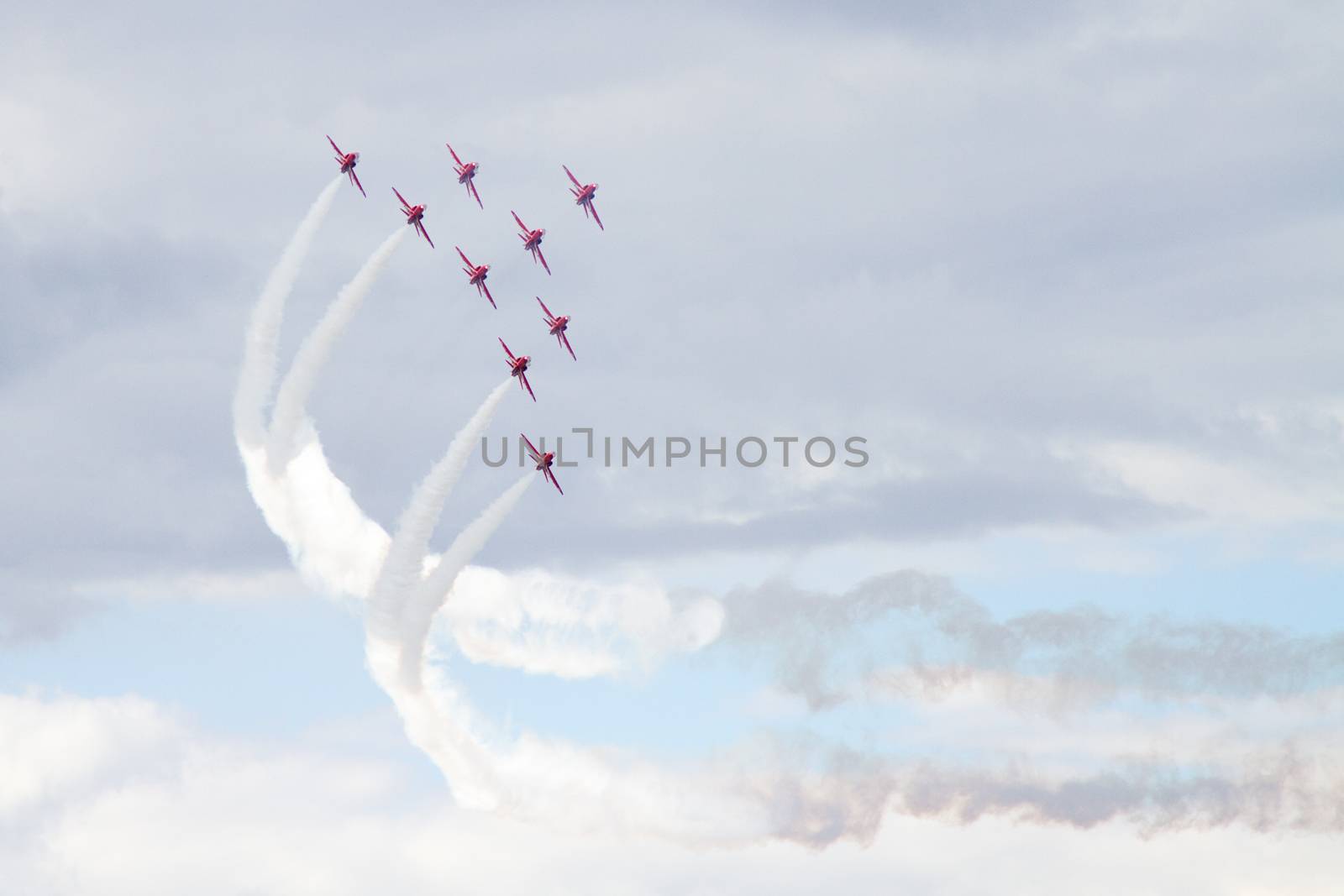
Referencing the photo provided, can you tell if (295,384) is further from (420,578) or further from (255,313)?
(420,578)

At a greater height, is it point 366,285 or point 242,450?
point 366,285

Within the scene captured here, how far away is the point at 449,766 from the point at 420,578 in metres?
13.9

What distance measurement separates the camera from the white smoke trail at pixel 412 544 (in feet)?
496

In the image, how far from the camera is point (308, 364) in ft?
515

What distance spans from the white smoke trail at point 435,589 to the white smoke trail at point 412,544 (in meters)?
0.72

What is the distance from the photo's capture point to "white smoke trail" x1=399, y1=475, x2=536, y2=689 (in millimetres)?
150625

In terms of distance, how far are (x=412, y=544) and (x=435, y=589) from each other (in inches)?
136

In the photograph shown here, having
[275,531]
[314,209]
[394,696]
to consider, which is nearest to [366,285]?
[314,209]

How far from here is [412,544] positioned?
15112 centimetres

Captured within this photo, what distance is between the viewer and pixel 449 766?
155125 millimetres

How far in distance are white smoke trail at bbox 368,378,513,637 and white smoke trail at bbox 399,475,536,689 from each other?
28.3 inches

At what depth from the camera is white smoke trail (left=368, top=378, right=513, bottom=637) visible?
15125cm

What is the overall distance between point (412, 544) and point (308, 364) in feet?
52.6

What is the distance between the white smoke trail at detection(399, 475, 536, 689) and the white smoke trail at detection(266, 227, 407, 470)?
49.0 feet
